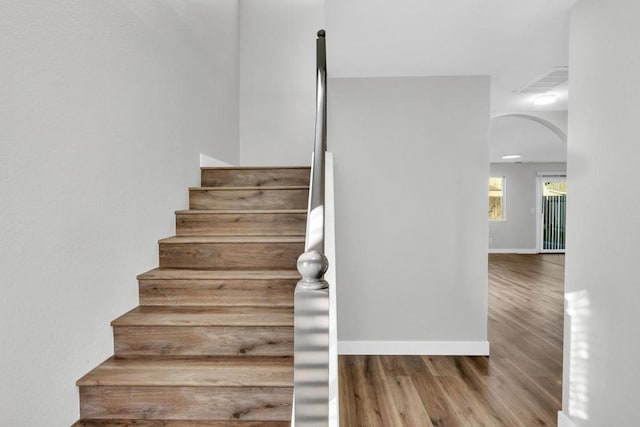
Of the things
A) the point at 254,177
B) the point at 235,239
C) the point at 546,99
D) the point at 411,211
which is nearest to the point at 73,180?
the point at 235,239

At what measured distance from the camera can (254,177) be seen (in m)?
3.01

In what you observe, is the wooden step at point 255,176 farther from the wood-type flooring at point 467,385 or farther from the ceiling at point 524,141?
the ceiling at point 524,141

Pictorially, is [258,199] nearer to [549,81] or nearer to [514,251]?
[549,81]

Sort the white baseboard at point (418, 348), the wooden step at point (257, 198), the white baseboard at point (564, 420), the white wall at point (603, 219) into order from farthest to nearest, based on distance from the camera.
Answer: the white baseboard at point (418, 348) → the wooden step at point (257, 198) → the white baseboard at point (564, 420) → the white wall at point (603, 219)

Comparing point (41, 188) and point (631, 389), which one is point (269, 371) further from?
point (631, 389)

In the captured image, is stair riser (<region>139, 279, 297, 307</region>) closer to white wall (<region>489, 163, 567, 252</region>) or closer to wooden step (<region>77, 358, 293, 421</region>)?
wooden step (<region>77, 358, 293, 421</region>)

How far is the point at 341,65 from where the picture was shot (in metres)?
3.12

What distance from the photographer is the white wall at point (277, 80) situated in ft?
14.9

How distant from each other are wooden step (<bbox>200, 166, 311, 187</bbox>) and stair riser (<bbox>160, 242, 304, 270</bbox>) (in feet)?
2.79

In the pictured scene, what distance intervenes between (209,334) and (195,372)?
0.63 ft

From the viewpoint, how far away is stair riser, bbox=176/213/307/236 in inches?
97.2

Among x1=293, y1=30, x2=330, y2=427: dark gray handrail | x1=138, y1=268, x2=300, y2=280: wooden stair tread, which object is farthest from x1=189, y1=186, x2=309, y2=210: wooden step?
x1=293, y1=30, x2=330, y2=427: dark gray handrail

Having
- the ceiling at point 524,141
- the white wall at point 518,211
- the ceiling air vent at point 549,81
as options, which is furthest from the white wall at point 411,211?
the white wall at point 518,211

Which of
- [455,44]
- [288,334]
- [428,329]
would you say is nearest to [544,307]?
[428,329]
